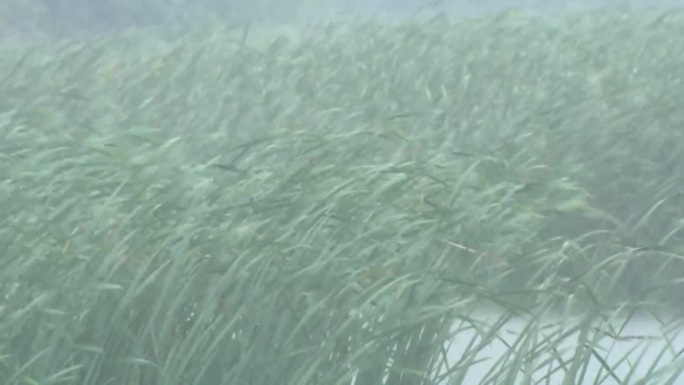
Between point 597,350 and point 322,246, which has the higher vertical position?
point 597,350

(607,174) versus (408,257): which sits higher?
(607,174)

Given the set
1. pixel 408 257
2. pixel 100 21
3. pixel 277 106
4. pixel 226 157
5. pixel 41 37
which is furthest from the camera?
pixel 100 21

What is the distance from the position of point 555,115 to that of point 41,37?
13.1 ft

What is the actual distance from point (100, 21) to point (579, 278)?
6.62 m

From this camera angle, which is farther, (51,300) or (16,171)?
(16,171)

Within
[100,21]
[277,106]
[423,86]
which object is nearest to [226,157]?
[277,106]

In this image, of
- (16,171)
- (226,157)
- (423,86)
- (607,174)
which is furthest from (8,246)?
(423,86)

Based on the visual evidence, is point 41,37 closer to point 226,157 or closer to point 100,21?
point 100,21

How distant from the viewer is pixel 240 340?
2.80 m

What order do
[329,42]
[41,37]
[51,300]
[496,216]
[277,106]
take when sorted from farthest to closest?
[41,37] < [329,42] < [277,106] < [496,216] < [51,300]

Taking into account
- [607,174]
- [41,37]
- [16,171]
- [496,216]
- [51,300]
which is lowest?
[51,300]

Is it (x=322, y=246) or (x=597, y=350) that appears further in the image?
(x=597, y=350)

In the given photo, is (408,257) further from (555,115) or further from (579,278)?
(555,115)

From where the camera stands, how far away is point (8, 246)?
9.50 feet
